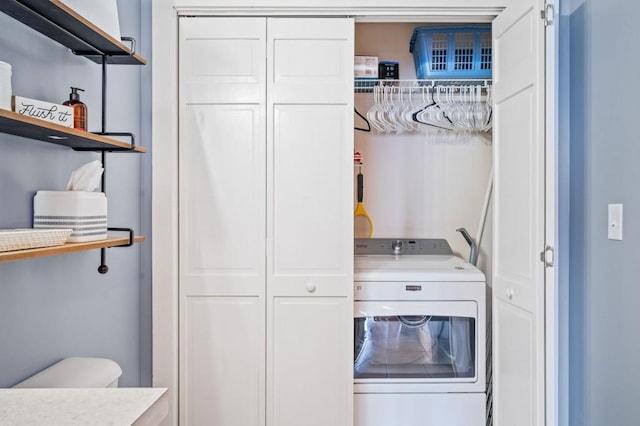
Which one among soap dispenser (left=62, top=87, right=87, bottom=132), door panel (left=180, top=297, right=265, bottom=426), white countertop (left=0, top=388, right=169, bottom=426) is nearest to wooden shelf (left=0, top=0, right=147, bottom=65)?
soap dispenser (left=62, top=87, right=87, bottom=132)

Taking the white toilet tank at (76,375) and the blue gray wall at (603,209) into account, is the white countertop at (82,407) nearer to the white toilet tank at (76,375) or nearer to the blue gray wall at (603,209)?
the white toilet tank at (76,375)

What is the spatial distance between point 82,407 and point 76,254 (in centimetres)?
73

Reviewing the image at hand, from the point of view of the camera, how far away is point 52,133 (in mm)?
1010

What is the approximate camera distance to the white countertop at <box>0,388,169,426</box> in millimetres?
652

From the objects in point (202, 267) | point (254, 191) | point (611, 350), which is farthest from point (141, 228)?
point (611, 350)

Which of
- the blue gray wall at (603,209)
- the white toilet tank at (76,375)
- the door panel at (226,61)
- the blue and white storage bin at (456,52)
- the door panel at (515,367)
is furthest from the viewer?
the blue and white storage bin at (456,52)

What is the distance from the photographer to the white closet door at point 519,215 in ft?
4.60

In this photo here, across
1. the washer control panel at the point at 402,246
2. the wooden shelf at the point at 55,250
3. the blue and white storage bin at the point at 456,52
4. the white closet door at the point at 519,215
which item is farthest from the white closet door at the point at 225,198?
the white closet door at the point at 519,215

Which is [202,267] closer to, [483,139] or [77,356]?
[77,356]

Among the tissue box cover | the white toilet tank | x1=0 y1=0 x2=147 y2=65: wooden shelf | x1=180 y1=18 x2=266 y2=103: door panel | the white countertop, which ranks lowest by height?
the white toilet tank

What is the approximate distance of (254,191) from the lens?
1771mm

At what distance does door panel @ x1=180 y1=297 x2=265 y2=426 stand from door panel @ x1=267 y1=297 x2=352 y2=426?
70mm

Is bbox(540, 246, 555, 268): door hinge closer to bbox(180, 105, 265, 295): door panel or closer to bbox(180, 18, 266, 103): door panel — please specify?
bbox(180, 105, 265, 295): door panel

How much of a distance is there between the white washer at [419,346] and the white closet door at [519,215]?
152mm
